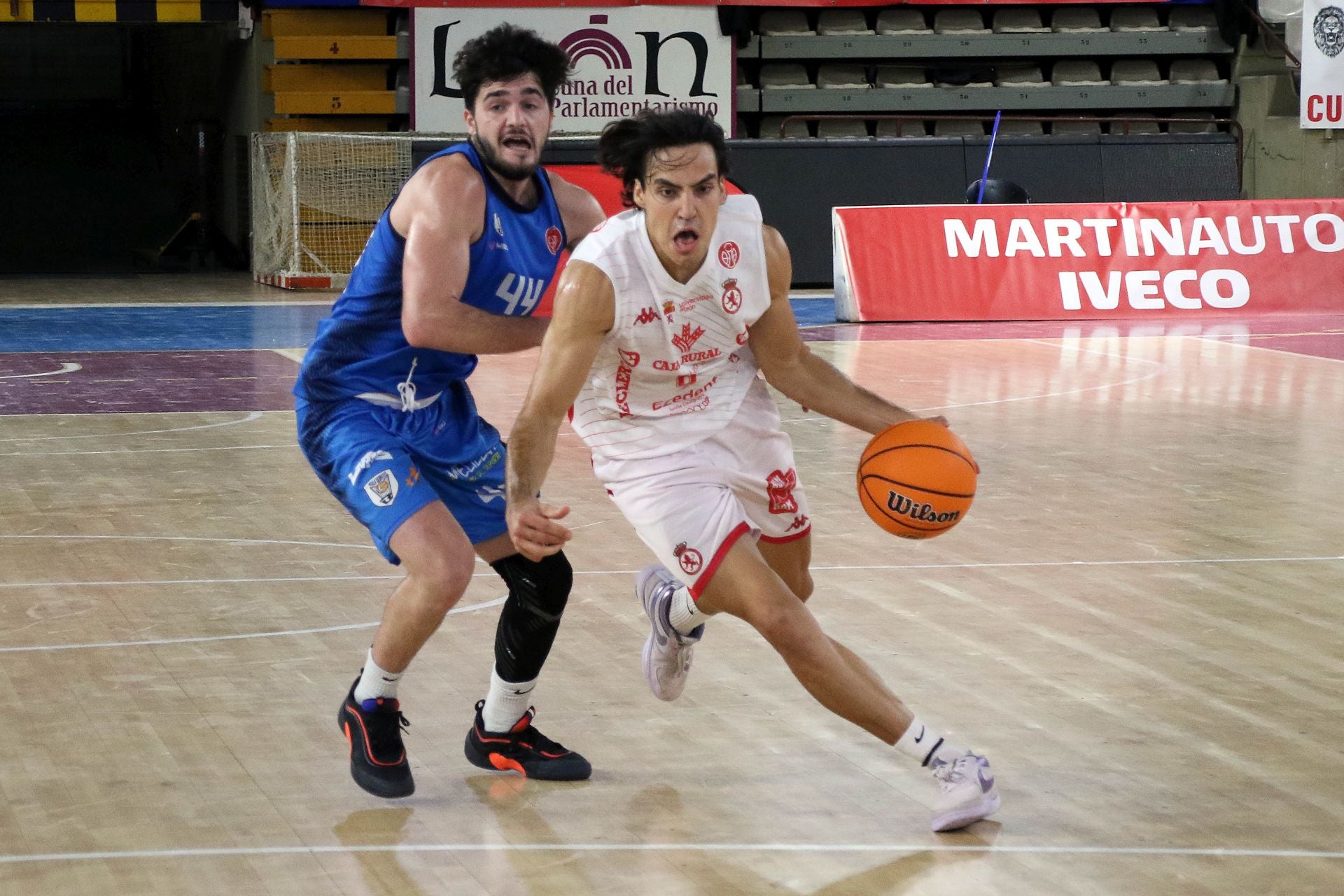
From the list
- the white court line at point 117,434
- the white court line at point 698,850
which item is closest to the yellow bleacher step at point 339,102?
the white court line at point 117,434

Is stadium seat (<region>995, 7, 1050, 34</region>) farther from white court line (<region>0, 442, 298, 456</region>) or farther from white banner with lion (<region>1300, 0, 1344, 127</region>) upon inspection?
white court line (<region>0, 442, 298, 456</region>)

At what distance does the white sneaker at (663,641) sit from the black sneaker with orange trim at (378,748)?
767 mm

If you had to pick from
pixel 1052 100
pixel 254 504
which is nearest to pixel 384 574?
pixel 254 504

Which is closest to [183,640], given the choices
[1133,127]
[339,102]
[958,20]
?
[339,102]

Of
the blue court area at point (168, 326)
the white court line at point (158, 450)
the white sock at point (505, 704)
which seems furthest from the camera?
the blue court area at point (168, 326)

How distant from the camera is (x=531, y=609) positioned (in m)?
4.37

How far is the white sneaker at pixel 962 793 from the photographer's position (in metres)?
3.92

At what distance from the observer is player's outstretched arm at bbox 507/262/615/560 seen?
3.97m

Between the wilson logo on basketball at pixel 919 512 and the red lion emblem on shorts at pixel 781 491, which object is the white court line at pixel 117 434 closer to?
the red lion emblem on shorts at pixel 781 491

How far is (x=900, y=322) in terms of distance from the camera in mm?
15836

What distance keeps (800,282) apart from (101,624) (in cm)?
1445

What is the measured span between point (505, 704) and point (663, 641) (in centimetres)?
49

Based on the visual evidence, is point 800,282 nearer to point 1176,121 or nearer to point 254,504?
point 1176,121

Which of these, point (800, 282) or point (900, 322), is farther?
point (800, 282)
